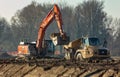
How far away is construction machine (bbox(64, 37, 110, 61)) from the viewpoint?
33406 mm

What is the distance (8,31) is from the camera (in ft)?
371

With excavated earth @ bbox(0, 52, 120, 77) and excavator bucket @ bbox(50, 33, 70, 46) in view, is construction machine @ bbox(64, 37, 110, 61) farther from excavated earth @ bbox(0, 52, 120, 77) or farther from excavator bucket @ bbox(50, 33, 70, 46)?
excavated earth @ bbox(0, 52, 120, 77)

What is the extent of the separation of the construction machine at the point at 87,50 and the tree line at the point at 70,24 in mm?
52616

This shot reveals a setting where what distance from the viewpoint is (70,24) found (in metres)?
→ 104

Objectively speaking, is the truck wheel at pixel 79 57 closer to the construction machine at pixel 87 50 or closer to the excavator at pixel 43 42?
the construction machine at pixel 87 50

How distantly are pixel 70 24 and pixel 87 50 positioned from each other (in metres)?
70.4

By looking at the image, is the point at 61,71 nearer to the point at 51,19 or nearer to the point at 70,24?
the point at 51,19

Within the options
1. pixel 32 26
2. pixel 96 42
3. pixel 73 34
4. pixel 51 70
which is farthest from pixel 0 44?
pixel 51 70

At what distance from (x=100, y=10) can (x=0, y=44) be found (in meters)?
31.0

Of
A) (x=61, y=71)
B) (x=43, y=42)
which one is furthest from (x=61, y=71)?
(x=43, y=42)

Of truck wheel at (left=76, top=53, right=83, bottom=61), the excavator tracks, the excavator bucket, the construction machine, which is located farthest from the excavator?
the excavator tracks

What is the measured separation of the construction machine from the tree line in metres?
52.6

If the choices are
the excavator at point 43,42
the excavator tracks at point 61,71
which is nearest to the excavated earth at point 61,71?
the excavator tracks at point 61,71

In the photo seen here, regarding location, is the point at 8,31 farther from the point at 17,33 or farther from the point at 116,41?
the point at 116,41
